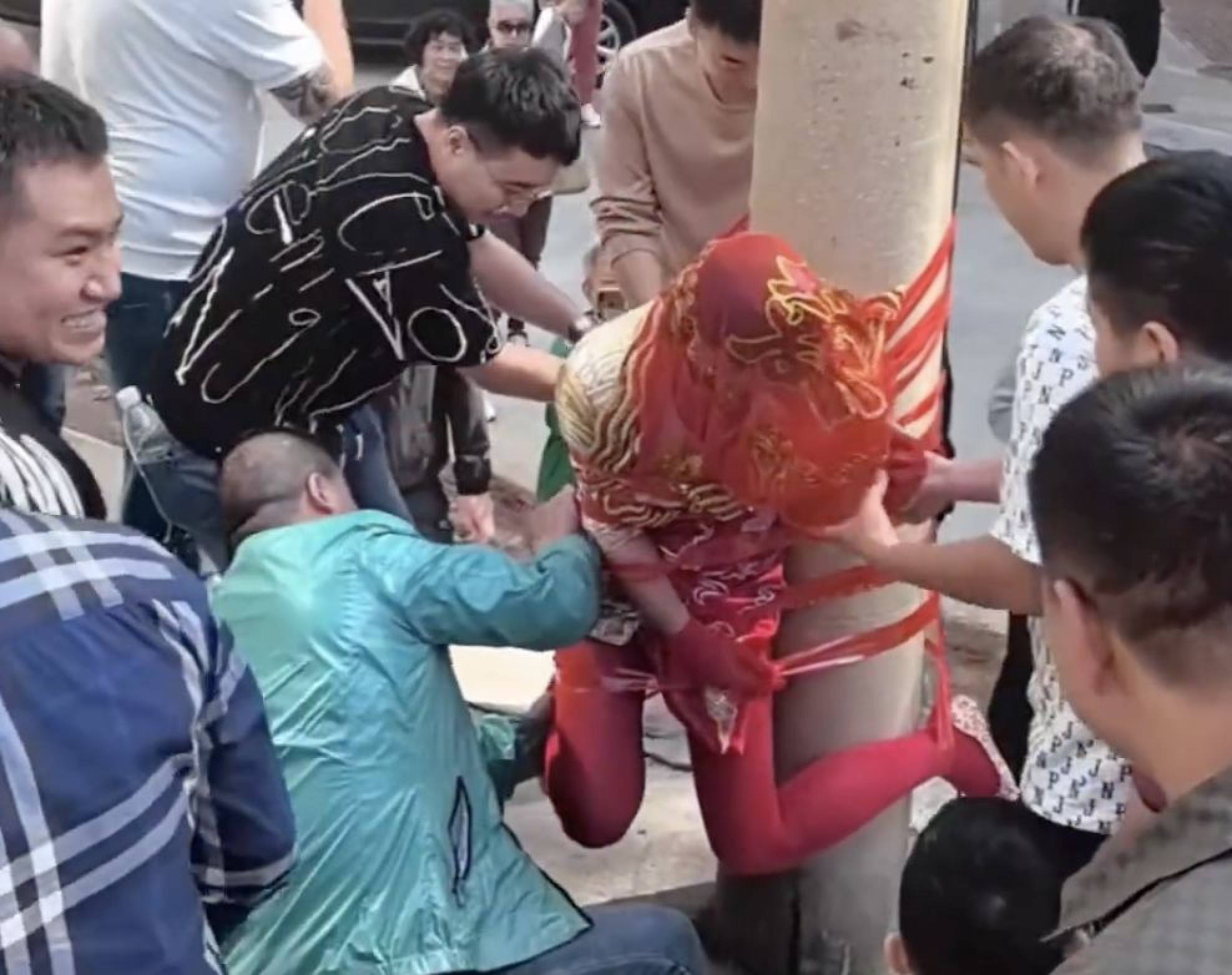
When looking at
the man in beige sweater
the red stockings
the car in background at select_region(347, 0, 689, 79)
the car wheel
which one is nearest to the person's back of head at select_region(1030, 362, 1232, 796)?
the red stockings

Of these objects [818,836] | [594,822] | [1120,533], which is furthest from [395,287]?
[1120,533]

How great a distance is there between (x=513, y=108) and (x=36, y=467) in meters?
1.21

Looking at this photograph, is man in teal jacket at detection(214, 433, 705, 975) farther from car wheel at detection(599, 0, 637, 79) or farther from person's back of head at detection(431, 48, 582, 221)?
car wheel at detection(599, 0, 637, 79)

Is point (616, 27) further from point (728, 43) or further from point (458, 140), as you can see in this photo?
point (458, 140)

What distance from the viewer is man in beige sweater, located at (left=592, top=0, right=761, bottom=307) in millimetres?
3508

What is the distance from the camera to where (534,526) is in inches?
117

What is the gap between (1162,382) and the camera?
1.44 metres

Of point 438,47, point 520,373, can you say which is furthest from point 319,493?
point 438,47

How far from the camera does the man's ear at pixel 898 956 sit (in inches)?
94.7

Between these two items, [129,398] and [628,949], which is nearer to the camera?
[628,949]

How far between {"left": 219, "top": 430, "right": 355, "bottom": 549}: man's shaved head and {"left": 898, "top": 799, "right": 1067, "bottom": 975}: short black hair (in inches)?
37.5

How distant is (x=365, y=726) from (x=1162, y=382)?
3.97 ft

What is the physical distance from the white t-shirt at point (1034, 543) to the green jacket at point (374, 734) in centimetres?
60

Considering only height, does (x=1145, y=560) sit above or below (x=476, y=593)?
above
